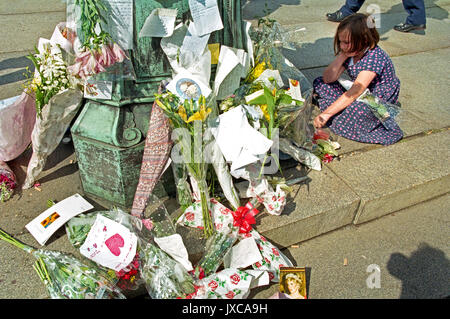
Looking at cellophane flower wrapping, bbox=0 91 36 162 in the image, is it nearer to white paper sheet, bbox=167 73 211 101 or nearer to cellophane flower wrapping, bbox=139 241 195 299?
white paper sheet, bbox=167 73 211 101

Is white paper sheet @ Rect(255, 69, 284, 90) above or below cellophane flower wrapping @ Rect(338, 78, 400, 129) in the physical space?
above

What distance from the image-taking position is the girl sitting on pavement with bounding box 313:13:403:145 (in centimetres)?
309

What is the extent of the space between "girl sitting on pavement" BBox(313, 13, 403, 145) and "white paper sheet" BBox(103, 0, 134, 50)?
1745 millimetres

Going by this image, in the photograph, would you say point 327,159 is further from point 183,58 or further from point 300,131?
point 183,58


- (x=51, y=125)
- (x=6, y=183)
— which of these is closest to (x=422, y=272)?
(x=51, y=125)

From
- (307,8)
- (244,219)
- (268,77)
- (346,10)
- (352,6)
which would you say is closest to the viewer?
(244,219)

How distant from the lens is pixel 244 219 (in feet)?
7.23

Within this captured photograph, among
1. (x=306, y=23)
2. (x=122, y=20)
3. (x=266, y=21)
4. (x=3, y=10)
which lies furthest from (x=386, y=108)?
(x=3, y=10)

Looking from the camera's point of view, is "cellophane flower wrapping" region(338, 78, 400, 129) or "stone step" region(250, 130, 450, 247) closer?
"stone step" region(250, 130, 450, 247)

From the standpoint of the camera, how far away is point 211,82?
96.0 inches

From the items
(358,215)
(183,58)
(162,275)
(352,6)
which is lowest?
(358,215)

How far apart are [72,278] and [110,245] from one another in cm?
24

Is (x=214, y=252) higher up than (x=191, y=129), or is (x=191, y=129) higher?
(x=191, y=129)

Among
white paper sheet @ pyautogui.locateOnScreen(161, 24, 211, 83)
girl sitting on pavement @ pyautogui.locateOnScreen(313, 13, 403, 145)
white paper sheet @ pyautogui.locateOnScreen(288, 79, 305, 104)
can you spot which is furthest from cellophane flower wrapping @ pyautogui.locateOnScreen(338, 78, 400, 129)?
white paper sheet @ pyautogui.locateOnScreen(161, 24, 211, 83)
